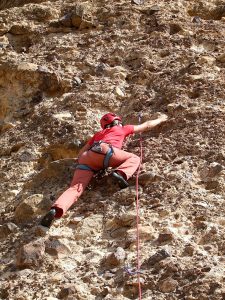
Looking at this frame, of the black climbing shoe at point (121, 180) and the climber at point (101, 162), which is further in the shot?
the black climbing shoe at point (121, 180)

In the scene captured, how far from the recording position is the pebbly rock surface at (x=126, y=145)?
4703 mm

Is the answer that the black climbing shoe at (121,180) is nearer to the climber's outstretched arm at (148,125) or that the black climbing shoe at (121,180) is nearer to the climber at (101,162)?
the climber at (101,162)

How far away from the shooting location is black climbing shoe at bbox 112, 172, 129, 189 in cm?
575

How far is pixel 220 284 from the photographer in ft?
14.0

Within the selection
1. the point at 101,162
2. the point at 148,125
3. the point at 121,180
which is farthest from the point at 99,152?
the point at 148,125

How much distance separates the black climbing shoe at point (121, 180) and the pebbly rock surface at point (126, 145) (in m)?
0.08

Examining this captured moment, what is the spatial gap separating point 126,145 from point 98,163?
800 mm

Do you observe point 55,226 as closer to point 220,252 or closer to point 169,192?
point 169,192

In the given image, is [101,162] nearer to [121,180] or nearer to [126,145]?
[121,180]

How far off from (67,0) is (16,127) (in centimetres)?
346

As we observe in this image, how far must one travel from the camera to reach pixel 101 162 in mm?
5980

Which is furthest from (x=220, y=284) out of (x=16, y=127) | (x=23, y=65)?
(x=23, y=65)

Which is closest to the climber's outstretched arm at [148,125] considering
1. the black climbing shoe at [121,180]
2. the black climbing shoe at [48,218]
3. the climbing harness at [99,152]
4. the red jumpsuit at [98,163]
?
the red jumpsuit at [98,163]

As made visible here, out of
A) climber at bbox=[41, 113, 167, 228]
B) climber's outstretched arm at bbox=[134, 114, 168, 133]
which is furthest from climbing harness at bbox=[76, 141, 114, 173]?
climber's outstretched arm at bbox=[134, 114, 168, 133]
